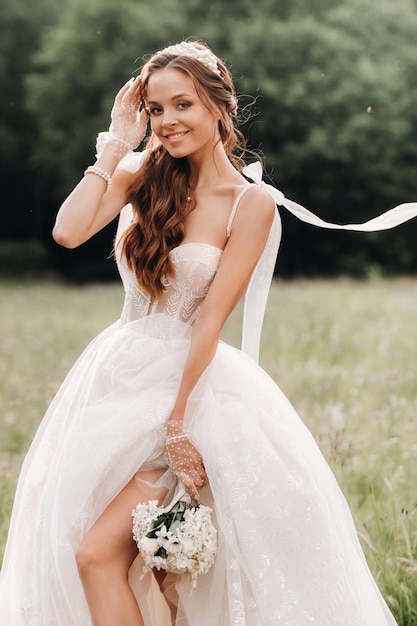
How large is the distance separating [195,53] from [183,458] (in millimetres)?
1391

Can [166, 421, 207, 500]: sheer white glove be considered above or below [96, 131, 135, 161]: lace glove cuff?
below

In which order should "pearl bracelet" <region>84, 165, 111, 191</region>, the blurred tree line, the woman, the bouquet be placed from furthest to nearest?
1. the blurred tree line
2. "pearl bracelet" <region>84, 165, 111, 191</region>
3. the woman
4. the bouquet

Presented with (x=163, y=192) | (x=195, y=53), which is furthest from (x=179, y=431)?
(x=195, y=53)

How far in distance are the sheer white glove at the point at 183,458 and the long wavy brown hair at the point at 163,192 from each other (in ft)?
1.72

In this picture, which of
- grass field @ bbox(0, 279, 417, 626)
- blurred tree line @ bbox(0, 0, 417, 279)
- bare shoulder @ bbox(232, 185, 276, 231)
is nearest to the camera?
bare shoulder @ bbox(232, 185, 276, 231)

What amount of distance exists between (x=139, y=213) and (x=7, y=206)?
25861 millimetres

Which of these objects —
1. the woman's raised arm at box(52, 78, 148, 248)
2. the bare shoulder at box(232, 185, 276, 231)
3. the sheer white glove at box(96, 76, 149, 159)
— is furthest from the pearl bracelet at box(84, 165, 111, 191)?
the bare shoulder at box(232, 185, 276, 231)

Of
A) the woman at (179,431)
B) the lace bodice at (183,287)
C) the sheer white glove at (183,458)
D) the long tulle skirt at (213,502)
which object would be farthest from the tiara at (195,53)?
the sheer white glove at (183,458)

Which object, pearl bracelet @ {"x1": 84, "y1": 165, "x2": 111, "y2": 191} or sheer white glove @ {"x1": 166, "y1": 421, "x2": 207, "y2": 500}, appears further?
pearl bracelet @ {"x1": 84, "y1": 165, "x2": 111, "y2": 191}

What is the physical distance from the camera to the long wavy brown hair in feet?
9.62

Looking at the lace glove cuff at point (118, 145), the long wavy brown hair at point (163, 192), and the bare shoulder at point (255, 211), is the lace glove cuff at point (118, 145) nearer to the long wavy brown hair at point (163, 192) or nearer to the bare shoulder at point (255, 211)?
the long wavy brown hair at point (163, 192)

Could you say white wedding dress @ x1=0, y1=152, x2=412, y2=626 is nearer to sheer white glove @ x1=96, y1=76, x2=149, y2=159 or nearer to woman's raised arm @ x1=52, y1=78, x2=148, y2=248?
woman's raised arm @ x1=52, y1=78, x2=148, y2=248

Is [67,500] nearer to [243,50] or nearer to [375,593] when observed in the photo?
[375,593]

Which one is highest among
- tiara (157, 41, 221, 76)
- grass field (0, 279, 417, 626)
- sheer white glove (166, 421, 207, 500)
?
tiara (157, 41, 221, 76)
